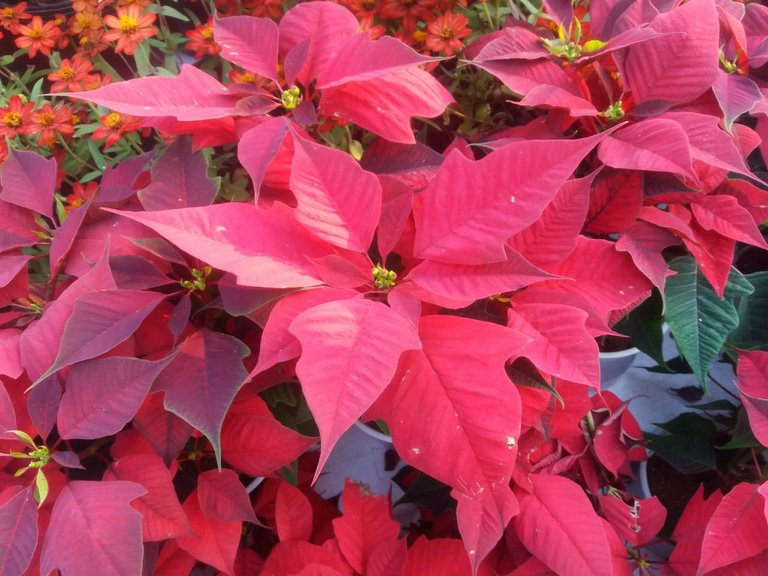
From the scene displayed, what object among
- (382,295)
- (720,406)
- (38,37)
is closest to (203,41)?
(38,37)

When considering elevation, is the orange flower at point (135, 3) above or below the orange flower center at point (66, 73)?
above

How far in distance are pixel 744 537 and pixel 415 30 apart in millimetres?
707

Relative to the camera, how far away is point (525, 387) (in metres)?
0.49

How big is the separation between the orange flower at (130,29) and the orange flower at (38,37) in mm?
183

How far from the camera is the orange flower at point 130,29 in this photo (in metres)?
0.85

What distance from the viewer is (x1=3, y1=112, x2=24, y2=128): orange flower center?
854 mm

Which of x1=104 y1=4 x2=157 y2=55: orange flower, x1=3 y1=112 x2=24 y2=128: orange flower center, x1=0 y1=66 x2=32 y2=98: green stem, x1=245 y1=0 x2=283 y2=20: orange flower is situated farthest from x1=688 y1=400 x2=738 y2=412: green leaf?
x1=0 y1=66 x2=32 y2=98: green stem

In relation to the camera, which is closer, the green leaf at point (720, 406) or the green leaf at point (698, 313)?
the green leaf at point (698, 313)

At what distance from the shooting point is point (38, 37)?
0.98 m

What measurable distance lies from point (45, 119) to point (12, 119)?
5 cm

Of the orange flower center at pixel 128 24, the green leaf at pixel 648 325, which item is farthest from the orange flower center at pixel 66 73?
the green leaf at pixel 648 325

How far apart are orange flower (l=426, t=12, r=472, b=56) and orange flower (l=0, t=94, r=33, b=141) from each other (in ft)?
1.92

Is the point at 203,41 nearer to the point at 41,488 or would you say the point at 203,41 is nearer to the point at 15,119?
the point at 15,119

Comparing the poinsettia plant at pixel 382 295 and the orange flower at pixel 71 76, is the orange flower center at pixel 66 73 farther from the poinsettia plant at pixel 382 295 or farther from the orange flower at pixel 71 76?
the poinsettia plant at pixel 382 295
